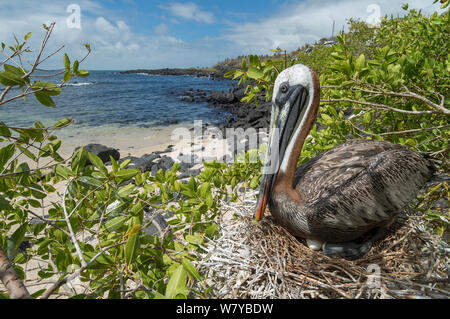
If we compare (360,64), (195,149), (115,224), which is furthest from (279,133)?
(195,149)

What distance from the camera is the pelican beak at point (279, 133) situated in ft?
7.25

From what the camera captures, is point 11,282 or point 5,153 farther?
point 5,153

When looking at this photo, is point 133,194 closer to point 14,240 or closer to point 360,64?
point 14,240

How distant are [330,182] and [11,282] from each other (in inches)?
83.6

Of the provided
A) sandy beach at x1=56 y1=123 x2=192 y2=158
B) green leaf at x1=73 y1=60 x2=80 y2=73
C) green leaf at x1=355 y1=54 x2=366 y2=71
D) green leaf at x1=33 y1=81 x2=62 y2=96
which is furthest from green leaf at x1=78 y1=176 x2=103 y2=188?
sandy beach at x1=56 y1=123 x2=192 y2=158

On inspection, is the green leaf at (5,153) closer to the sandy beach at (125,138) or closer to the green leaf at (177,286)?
the green leaf at (177,286)

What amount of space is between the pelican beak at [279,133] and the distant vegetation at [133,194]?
296 mm

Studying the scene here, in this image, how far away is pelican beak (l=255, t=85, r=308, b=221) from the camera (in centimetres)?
221

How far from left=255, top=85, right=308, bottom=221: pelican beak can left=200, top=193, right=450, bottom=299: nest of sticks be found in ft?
1.09

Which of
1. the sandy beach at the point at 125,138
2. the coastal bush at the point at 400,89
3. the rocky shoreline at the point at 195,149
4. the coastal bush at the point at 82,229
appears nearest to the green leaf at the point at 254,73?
the coastal bush at the point at 400,89

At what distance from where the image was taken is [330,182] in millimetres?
2068

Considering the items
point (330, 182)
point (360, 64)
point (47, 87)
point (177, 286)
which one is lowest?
point (177, 286)
